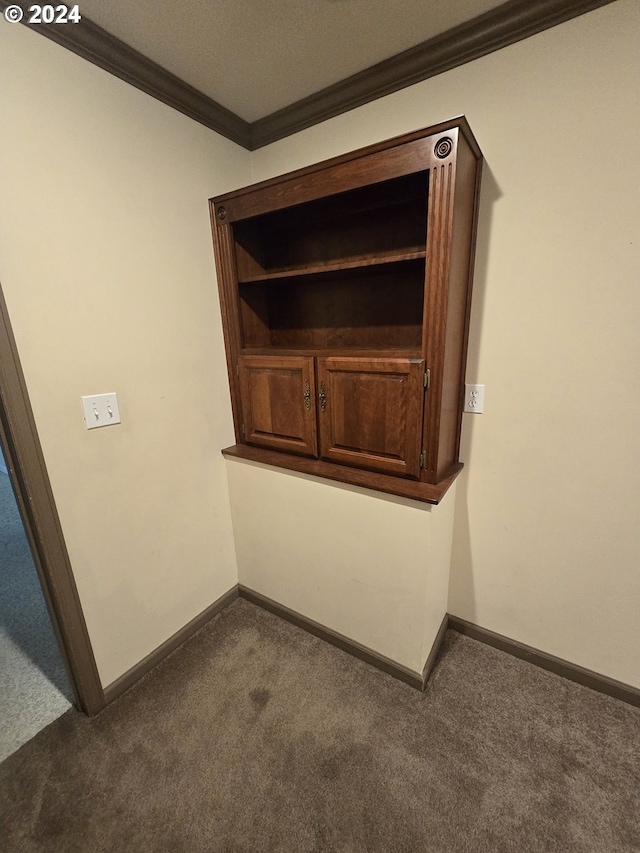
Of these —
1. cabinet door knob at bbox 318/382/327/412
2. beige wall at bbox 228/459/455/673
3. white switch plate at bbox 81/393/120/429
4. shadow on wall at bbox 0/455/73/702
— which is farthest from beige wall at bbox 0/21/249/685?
cabinet door knob at bbox 318/382/327/412

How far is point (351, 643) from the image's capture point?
1.63m

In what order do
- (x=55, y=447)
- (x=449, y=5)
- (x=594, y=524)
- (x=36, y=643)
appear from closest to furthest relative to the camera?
(x=449, y=5)
(x=55, y=447)
(x=594, y=524)
(x=36, y=643)

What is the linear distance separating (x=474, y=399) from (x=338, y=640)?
1.26 m

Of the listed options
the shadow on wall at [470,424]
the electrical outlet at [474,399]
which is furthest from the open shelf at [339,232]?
the electrical outlet at [474,399]

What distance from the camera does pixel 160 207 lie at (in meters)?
1.45

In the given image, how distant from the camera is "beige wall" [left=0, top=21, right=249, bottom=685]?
1112mm

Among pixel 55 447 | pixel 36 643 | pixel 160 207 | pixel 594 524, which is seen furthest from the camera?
pixel 36 643

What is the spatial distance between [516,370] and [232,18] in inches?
60.5

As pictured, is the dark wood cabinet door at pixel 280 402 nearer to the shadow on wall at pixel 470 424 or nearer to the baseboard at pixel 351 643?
the shadow on wall at pixel 470 424

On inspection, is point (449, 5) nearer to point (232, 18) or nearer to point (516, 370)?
point (232, 18)

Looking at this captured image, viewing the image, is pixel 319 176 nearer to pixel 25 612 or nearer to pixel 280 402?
pixel 280 402

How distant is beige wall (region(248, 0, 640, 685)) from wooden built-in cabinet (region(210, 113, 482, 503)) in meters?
0.14

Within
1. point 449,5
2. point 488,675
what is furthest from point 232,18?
point 488,675

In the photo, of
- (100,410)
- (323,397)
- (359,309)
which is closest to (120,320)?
(100,410)
